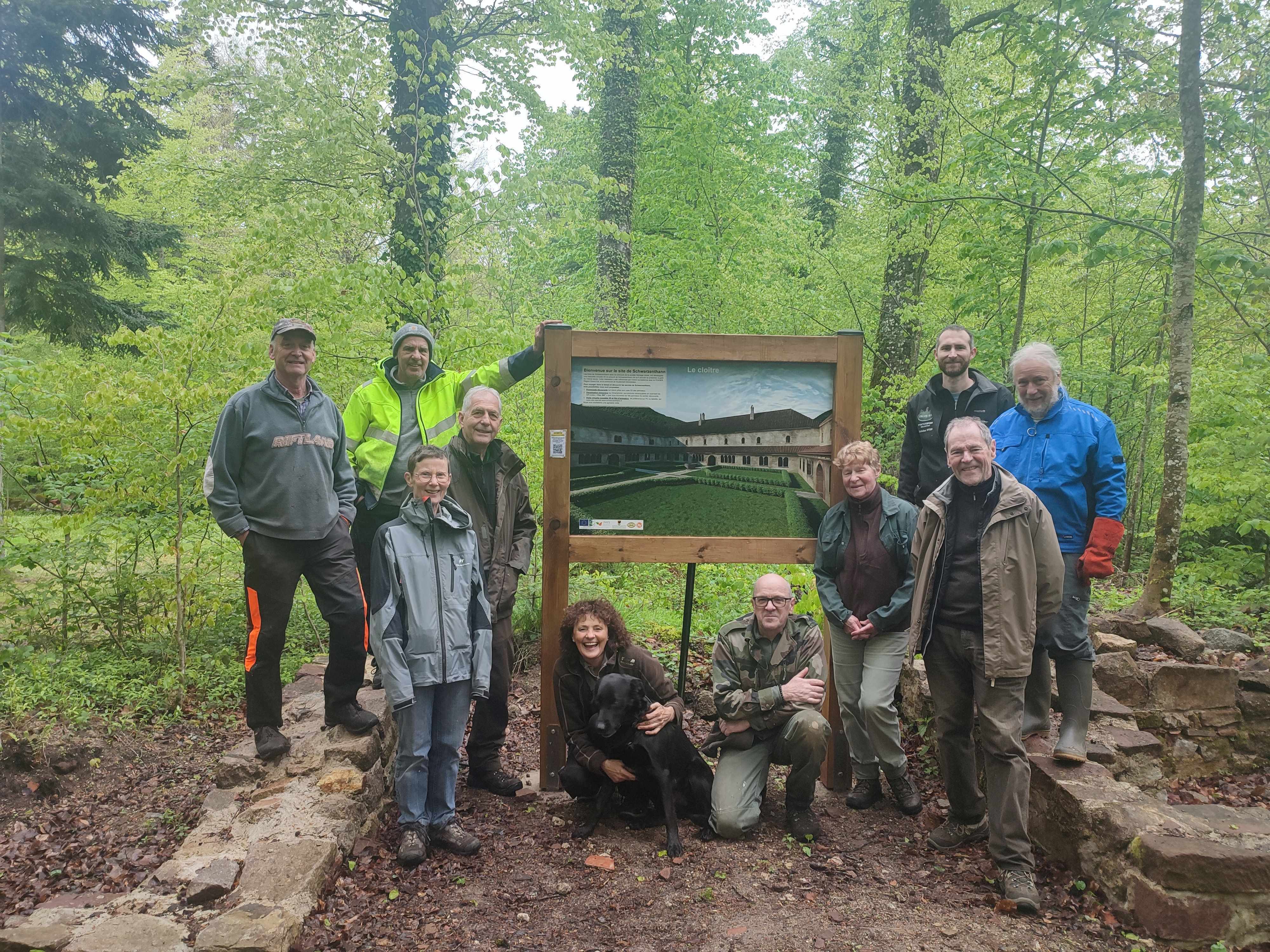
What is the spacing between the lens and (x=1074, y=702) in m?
3.91

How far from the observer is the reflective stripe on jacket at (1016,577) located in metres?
3.32

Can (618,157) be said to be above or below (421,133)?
above

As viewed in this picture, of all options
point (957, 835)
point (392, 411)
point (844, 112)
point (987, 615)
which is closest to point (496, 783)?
point (392, 411)

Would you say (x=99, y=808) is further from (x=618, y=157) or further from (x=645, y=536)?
(x=618, y=157)

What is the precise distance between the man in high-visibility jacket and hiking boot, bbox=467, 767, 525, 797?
1310 millimetres

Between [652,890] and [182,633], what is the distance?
439 cm

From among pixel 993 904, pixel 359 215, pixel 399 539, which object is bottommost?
pixel 993 904

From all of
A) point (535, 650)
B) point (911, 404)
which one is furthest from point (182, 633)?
point (911, 404)

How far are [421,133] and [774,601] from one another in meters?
5.24

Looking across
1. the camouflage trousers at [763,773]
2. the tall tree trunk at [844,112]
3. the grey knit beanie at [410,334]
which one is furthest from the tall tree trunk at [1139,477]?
the grey knit beanie at [410,334]

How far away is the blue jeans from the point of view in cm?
365

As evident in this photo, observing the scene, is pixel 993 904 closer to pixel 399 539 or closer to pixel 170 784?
pixel 399 539

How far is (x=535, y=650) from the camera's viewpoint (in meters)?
6.74

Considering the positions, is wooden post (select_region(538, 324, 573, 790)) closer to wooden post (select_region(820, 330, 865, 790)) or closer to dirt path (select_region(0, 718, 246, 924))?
wooden post (select_region(820, 330, 865, 790))
